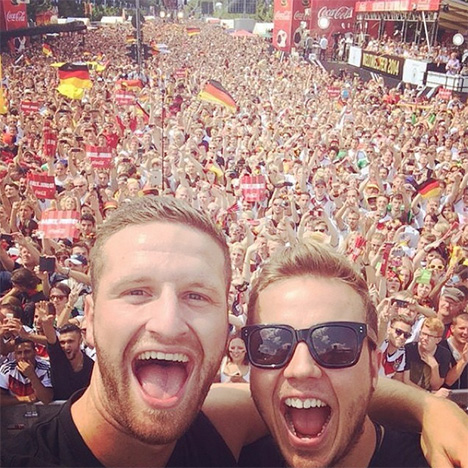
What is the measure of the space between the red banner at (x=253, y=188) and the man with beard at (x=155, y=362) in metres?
0.44

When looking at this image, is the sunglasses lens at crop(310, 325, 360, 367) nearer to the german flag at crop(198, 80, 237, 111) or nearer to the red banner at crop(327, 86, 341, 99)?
the german flag at crop(198, 80, 237, 111)

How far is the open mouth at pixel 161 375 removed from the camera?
49.1 inches

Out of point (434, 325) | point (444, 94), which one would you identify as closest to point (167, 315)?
point (434, 325)

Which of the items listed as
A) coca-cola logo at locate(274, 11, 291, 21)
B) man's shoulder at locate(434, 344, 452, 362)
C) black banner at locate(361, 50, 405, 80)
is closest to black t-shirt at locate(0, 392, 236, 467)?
man's shoulder at locate(434, 344, 452, 362)

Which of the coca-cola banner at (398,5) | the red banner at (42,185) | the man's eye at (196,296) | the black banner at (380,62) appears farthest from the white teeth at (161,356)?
the black banner at (380,62)

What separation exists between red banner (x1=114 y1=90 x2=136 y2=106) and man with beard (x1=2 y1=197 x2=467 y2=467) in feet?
2.70

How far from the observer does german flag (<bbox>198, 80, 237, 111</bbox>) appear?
86.1 inches

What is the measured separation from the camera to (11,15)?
175cm

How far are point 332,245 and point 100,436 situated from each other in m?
0.94

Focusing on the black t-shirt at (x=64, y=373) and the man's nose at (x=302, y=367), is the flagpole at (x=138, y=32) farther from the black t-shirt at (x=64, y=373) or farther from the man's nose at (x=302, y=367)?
the man's nose at (x=302, y=367)

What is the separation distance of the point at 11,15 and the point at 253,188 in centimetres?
106

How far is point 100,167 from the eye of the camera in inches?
75.9

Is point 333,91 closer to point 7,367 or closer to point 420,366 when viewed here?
point 420,366

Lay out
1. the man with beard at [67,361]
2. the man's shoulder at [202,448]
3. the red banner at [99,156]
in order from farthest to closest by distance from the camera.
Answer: the red banner at [99,156], the man with beard at [67,361], the man's shoulder at [202,448]
